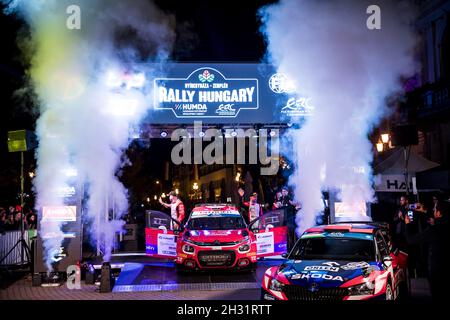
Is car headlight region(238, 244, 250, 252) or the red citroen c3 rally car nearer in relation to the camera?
the red citroen c3 rally car

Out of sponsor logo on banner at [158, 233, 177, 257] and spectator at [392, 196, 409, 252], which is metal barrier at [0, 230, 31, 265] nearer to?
sponsor logo on banner at [158, 233, 177, 257]

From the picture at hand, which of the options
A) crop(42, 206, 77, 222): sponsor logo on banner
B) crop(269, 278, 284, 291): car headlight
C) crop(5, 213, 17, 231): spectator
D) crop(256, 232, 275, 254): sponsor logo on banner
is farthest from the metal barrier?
crop(269, 278, 284, 291): car headlight

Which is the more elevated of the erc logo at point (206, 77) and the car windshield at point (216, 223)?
the erc logo at point (206, 77)

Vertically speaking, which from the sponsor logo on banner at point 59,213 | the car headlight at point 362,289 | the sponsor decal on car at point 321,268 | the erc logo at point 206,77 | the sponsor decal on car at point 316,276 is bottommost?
the car headlight at point 362,289

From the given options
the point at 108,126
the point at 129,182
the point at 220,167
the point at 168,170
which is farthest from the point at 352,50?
the point at 168,170

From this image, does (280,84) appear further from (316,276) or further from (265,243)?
(316,276)

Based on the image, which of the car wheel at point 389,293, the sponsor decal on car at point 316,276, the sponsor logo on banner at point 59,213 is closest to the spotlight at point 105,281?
the sponsor logo on banner at point 59,213

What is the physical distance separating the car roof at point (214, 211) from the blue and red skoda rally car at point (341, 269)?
4442 mm

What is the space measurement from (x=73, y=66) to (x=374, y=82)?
8.86 metres

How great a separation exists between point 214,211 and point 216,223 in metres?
0.46

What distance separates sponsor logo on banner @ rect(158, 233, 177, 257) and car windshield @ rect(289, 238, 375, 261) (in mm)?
5353

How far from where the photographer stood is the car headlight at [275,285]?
22.4 feet

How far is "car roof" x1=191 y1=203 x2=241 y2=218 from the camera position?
12.4 m

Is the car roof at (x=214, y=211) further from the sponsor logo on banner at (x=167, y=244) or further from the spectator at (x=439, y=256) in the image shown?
the spectator at (x=439, y=256)
